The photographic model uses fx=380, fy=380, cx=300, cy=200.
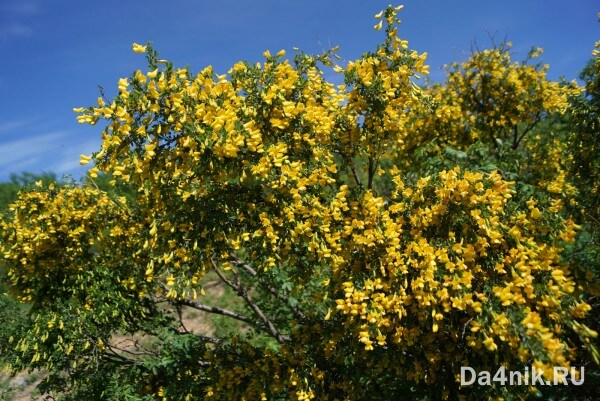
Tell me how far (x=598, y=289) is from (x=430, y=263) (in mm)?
1169

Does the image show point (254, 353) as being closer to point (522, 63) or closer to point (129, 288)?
point (129, 288)

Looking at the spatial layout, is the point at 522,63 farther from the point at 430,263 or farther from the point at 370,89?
the point at 430,263

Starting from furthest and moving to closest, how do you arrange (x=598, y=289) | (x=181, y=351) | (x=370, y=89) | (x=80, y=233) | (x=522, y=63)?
1. (x=522, y=63)
2. (x=80, y=233)
3. (x=181, y=351)
4. (x=370, y=89)
5. (x=598, y=289)

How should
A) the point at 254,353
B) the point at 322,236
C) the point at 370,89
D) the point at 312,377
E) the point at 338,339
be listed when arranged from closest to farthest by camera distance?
the point at 322,236, the point at 370,89, the point at 338,339, the point at 312,377, the point at 254,353

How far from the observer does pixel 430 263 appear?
8.69 ft

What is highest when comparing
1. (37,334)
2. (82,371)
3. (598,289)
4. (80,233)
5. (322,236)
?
(80,233)

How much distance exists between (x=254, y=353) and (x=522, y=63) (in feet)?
23.2

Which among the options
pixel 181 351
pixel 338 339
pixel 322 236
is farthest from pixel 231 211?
pixel 181 351

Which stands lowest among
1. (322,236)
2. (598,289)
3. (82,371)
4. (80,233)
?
(82,371)

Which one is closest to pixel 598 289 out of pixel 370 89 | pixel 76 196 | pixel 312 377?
pixel 370 89

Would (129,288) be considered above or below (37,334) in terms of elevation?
above

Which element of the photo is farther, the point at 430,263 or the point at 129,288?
the point at 129,288

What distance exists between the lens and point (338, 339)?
358 centimetres

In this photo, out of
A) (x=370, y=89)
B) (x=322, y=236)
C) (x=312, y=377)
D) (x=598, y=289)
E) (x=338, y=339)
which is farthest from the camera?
(x=312, y=377)
